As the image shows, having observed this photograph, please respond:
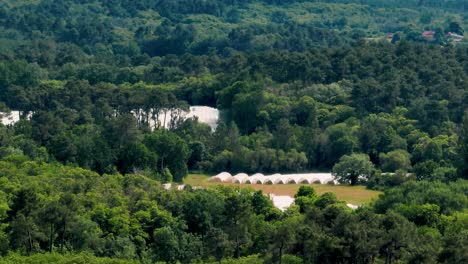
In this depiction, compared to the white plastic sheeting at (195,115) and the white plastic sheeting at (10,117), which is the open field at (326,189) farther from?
the white plastic sheeting at (10,117)

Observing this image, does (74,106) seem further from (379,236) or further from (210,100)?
(379,236)

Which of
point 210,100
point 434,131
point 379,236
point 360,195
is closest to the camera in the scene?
point 379,236

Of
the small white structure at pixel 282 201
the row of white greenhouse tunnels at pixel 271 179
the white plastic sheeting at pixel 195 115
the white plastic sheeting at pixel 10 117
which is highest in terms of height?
the white plastic sheeting at pixel 195 115

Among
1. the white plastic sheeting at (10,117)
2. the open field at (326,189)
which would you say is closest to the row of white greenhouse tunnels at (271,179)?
the open field at (326,189)

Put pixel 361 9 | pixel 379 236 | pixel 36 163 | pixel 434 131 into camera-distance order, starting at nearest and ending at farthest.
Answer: pixel 379 236, pixel 36 163, pixel 434 131, pixel 361 9

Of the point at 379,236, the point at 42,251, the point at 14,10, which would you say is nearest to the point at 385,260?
the point at 379,236

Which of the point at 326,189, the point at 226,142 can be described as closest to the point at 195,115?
the point at 226,142
